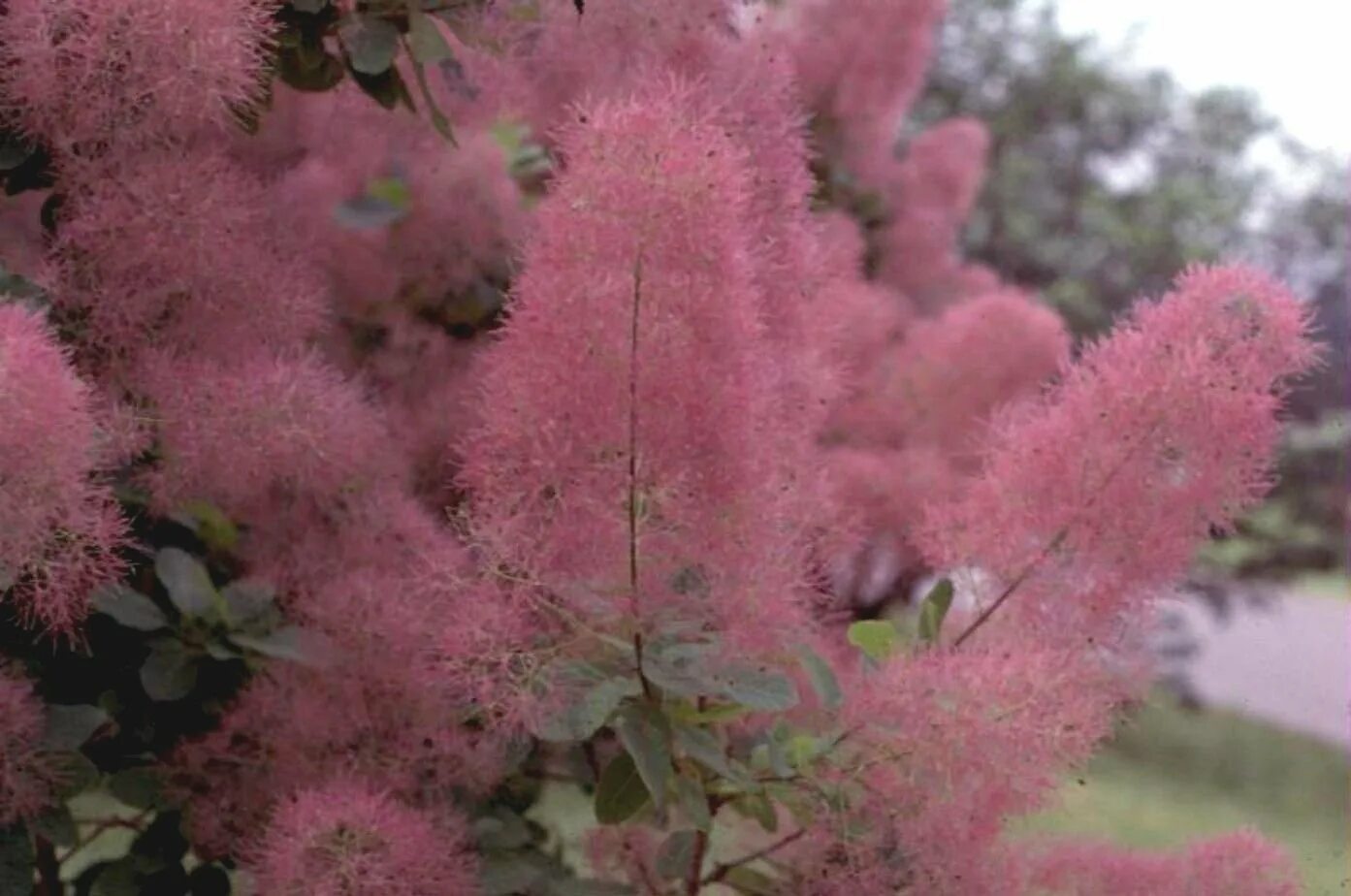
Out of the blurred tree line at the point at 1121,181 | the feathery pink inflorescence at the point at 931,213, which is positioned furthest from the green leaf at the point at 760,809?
the blurred tree line at the point at 1121,181

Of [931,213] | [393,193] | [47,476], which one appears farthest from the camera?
[931,213]

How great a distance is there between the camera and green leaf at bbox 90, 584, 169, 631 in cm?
95

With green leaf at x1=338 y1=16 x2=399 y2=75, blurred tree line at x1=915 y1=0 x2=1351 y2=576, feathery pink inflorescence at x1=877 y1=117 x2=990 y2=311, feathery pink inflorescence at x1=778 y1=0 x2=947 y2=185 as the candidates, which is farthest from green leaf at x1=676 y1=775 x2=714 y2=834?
blurred tree line at x1=915 y1=0 x2=1351 y2=576

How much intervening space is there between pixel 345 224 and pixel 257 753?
1.31ft

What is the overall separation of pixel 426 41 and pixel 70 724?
0.41m

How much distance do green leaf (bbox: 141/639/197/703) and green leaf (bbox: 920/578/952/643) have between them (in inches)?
16.0

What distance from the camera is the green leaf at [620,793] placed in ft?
2.86

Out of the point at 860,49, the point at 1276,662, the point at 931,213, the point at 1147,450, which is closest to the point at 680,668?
the point at 1147,450

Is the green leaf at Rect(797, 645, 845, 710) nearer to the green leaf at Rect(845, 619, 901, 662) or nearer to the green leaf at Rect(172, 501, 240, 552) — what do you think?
the green leaf at Rect(845, 619, 901, 662)

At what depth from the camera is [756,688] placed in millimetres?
809

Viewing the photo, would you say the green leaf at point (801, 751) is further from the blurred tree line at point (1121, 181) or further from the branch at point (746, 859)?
the blurred tree line at point (1121, 181)

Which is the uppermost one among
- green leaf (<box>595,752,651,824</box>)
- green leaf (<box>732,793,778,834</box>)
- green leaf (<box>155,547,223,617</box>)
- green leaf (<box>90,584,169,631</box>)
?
green leaf (<box>732,793,778,834</box>)

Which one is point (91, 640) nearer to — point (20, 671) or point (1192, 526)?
point (20, 671)

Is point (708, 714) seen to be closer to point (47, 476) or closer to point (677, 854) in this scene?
point (677, 854)
